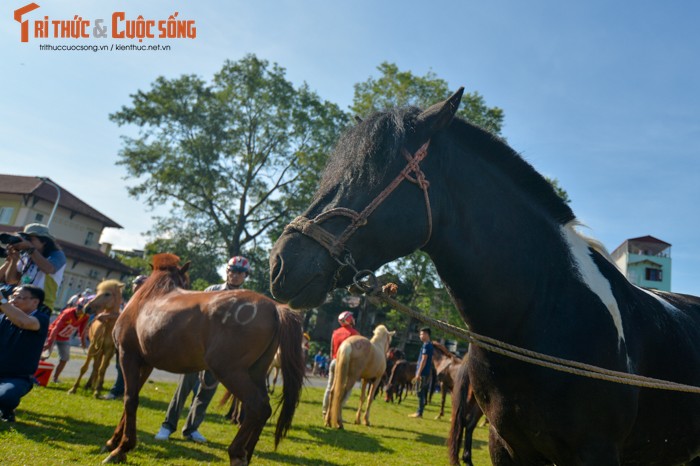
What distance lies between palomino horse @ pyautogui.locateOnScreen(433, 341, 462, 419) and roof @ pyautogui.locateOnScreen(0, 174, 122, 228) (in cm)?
3798

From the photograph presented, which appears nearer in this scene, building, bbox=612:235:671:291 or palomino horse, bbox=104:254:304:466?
palomino horse, bbox=104:254:304:466

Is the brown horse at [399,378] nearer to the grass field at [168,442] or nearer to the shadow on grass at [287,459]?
the grass field at [168,442]

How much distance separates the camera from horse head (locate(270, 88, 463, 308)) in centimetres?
188

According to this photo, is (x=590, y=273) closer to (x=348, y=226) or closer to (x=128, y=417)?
(x=348, y=226)

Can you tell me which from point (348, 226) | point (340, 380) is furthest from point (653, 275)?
point (348, 226)

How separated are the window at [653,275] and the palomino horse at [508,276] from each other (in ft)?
191

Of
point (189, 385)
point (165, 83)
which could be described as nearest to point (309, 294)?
point (189, 385)

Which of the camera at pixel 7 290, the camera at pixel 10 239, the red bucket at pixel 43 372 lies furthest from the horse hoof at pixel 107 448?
the red bucket at pixel 43 372

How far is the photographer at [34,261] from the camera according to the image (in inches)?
224

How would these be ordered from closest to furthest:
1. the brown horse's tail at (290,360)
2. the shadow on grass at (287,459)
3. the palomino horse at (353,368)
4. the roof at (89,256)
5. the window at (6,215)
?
the brown horse's tail at (290,360), the shadow on grass at (287,459), the palomino horse at (353,368), the roof at (89,256), the window at (6,215)

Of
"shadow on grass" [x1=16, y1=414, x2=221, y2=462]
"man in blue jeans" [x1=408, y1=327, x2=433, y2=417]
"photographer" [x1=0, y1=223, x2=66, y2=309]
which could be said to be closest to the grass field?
"shadow on grass" [x1=16, y1=414, x2=221, y2=462]

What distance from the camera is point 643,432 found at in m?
2.12

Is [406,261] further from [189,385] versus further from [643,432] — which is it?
[643,432]

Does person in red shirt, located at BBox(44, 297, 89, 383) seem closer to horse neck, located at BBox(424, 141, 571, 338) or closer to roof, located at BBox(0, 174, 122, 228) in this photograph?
horse neck, located at BBox(424, 141, 571, 338)
